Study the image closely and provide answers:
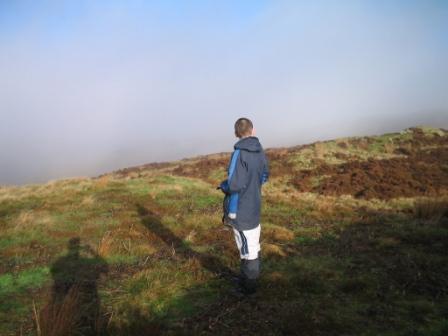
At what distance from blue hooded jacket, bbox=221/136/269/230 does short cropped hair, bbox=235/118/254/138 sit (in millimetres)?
91

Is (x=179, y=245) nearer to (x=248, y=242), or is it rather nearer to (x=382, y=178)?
(x=248, y=242)

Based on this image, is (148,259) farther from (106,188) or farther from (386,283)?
(106,188)

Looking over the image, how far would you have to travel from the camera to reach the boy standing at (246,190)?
19.8 feet

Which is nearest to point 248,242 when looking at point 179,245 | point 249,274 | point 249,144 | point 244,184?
point 249,274

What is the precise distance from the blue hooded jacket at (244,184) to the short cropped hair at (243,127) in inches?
3.6

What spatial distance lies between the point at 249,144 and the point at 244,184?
62 centimetres

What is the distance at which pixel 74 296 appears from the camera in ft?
20.1

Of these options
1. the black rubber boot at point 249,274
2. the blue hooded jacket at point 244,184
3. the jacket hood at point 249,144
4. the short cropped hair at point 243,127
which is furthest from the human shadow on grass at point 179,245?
the short cropped hair at point 243,127

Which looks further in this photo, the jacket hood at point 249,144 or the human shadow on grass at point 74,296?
the jacket hood at point 249,144

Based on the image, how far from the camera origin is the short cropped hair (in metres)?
6.15

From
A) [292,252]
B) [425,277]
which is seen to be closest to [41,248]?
[292,252]

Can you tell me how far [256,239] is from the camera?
6348 mm

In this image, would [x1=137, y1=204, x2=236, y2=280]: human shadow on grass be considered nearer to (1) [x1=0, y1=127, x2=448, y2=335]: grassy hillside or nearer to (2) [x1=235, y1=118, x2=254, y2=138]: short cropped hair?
(1) [x1=0, y1=127, x2=448, y2=335]: grassy hillside

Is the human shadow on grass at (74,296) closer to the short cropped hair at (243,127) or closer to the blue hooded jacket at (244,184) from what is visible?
the blue hooded jacket at (244,184)
